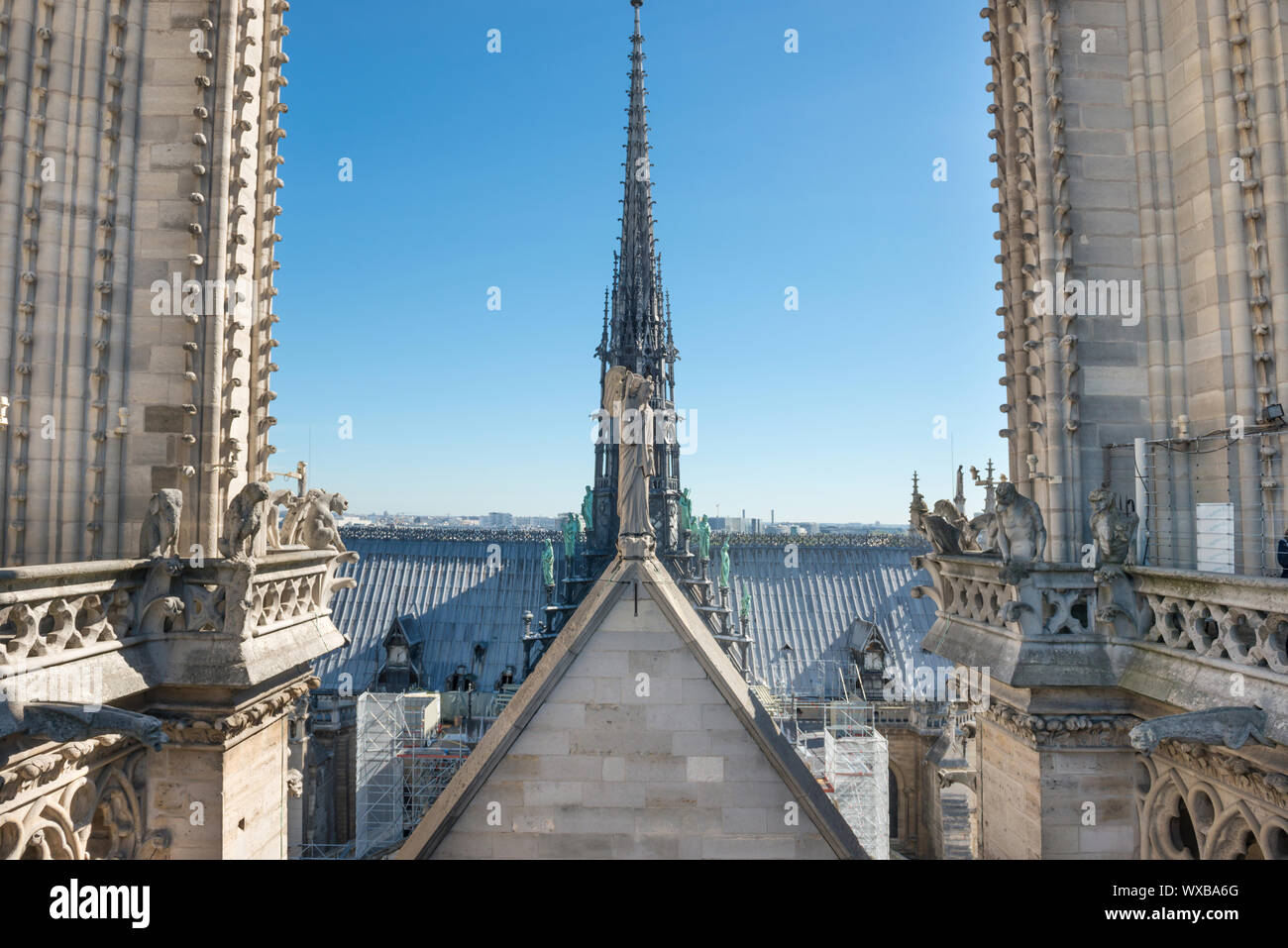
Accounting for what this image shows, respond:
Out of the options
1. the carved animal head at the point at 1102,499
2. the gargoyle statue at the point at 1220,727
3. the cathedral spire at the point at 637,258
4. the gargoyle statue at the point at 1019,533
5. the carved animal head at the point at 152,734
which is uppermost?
the cathedral spire at the point at 637,258

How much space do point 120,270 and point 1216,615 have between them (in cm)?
1064

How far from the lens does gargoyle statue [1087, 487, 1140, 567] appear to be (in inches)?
291

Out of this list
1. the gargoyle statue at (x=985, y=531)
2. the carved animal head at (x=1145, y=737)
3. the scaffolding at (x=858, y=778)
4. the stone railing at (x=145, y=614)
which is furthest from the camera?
the scaffolding at (x=858, y=778)

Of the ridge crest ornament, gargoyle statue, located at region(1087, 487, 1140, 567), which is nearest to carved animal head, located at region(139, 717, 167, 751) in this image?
the ridge crest ornament

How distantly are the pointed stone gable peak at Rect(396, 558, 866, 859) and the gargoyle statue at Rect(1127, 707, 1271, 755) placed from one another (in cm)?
324

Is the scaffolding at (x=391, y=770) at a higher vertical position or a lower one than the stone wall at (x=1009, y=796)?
lower

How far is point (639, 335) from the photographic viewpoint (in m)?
37.9

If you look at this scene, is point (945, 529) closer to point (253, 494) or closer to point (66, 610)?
point (253, 494)

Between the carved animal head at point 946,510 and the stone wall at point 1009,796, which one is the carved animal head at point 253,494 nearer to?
the carved animal head at point 946,510

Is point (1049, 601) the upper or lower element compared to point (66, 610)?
lower

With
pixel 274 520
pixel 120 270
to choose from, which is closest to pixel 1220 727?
pixel 274 520

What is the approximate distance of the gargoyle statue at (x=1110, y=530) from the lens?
291 inches

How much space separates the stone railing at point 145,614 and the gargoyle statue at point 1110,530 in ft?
26.6

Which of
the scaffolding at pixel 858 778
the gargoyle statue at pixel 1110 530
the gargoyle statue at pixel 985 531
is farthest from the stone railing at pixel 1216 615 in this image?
the scaffolding at pixel 858 778
